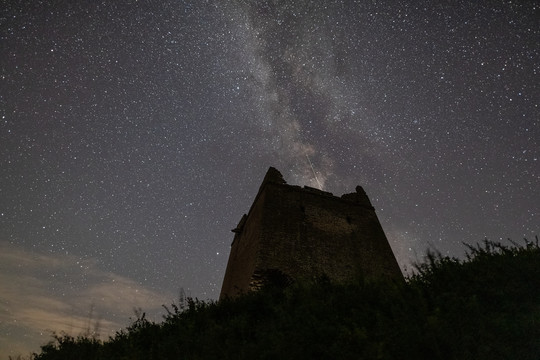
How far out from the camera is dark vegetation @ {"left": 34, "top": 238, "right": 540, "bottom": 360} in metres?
3.84

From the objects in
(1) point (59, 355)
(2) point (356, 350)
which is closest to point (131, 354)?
(2) point (356, 350)

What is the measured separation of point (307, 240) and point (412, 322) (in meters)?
9.32

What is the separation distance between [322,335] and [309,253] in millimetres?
8514

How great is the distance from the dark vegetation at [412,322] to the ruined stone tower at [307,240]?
13.9 ft

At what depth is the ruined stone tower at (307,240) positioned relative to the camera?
491 inches

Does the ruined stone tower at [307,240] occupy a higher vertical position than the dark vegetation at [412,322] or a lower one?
higher

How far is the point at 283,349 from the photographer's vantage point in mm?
4551

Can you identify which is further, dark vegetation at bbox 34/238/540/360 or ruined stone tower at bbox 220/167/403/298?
ruined stone tower at bbox 220/167/403/298

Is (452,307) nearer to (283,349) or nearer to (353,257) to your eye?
(283,349)

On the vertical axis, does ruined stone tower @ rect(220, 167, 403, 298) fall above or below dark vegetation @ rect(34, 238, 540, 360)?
above

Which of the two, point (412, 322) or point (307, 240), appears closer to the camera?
point (412, 322)

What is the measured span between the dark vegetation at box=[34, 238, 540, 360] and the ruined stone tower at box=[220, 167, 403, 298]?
423cm

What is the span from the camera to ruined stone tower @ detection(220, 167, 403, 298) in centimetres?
1248

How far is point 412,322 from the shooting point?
439 cm
